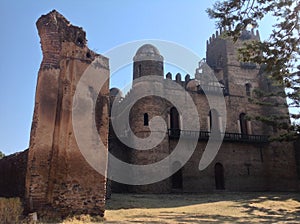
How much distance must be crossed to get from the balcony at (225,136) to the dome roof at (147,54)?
16.9ft

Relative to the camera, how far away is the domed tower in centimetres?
2166

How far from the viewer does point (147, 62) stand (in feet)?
71.6

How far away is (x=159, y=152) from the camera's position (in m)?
20.1

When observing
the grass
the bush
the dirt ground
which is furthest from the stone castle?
the dirt ground

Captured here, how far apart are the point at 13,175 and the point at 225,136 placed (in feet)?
52.9

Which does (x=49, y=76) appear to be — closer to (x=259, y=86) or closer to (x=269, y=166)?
(x=269, y=166)

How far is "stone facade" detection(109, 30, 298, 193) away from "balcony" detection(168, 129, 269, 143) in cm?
8

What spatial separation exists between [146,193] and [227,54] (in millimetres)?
14919

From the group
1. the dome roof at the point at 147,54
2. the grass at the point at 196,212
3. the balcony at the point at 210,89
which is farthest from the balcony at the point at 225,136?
the grass at the point at 196,212

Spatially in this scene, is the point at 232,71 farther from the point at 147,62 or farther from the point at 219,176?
the point at 219,176

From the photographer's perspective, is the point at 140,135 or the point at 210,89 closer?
the point at 140,135

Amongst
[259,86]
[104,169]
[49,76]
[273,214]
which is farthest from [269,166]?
[49,76]

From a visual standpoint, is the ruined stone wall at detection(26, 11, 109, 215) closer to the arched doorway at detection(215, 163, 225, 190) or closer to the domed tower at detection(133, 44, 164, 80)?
the domed tower at detection(133, 44, 164, 80)

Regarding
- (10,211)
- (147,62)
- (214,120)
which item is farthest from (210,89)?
(10,211)
